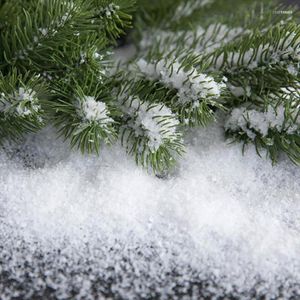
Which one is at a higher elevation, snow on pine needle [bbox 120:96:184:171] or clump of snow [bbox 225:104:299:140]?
clump of snow [bbox 225:104:299:140]

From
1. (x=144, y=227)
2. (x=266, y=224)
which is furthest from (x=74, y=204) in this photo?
(x=266, y=224)

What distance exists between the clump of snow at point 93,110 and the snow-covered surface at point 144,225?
0.07 meters

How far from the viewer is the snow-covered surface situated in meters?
0.45

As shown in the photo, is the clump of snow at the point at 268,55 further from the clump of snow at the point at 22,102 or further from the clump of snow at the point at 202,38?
the clump of snow at the point at 22,102

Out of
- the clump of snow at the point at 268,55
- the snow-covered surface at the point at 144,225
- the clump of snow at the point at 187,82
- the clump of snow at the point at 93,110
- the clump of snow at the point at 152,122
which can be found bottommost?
the snow-covered surface at the point at 144,225

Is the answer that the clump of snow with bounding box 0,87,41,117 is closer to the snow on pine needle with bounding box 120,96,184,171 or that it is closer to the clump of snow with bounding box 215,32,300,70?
the snow on pine needle with bounding box 120,96,184,171

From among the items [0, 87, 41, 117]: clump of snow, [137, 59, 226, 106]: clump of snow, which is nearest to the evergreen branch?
[0, 87, 41, 117]: clump of snow

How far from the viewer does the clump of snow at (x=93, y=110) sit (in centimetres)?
46

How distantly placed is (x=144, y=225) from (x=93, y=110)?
123 mm

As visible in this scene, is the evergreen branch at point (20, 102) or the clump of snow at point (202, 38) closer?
the evergreen branch at point (20, 102)

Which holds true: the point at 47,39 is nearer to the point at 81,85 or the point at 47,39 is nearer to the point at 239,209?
the point at 81,85

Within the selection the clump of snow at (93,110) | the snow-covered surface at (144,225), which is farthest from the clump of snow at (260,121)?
the clump of snow at (93,110)

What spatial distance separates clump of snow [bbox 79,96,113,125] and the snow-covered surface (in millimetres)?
75

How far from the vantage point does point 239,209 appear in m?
0.51
